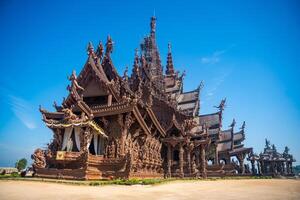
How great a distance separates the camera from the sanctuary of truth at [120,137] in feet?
46.6

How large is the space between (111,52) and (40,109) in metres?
8.11

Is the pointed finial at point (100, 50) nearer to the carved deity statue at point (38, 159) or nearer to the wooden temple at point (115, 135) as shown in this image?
the wooden temple at point (115, 135)

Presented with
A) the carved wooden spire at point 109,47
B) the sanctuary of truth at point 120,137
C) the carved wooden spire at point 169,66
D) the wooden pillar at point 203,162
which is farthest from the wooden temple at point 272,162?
the carved wooden spire at point 109,47

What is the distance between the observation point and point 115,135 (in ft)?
53.9

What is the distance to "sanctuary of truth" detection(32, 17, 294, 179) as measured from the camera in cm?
1420

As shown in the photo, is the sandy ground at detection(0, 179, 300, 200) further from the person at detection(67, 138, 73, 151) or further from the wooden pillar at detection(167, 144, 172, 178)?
the wooden pillar at detection(167, 144, 172, 178)

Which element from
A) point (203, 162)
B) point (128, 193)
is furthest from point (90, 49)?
point (203, 162)

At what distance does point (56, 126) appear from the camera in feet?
51.3

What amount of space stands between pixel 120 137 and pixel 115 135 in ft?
1.51

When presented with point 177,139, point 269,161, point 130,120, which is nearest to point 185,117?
point 177,139

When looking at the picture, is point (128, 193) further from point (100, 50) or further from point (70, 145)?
point (100, 50)

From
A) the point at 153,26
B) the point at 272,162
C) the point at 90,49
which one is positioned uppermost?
the point at 153,26

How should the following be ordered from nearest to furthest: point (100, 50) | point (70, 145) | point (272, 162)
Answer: point (70, 145), point (100, 50), point (272, 162)

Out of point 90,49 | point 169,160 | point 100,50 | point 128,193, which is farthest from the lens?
point 169,160
